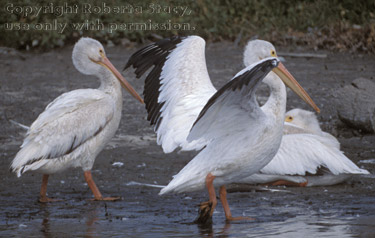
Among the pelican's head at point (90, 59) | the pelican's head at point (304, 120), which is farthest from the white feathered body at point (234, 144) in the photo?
the pelican's head at point (304, 120)

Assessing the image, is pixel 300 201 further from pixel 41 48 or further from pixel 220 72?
pixel 41 48

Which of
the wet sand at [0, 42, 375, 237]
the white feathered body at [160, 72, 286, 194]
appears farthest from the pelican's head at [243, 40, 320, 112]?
the wet sand at [0, 42, 375, 237]

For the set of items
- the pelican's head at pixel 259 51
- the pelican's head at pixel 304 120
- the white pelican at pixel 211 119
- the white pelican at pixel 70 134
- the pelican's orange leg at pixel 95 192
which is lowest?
the pelican's orange leg at pixel 95 192

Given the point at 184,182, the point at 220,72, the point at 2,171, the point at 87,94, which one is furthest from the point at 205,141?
the point at 220,72

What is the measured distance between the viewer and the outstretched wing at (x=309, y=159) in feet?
18.0

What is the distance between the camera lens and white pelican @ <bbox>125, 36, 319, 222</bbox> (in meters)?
4.32

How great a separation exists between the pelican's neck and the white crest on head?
1.74 metres

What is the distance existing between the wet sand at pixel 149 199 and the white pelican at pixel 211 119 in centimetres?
31

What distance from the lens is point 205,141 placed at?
4.85 metres

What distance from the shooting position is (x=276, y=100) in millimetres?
4812

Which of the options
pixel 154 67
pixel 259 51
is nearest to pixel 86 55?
pixel 154 67

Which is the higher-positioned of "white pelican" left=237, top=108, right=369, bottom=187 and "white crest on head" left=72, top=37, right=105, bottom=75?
"white crest on head" left=72, top=37, right=105, bottom=75

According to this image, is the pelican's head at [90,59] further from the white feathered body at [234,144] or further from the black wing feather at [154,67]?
the white feathered body at [234,144]

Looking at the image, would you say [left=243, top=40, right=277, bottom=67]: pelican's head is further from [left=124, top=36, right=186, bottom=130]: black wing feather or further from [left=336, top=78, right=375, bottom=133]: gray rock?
[left=336, top=78, right=375, bottom=133]: gray rock
